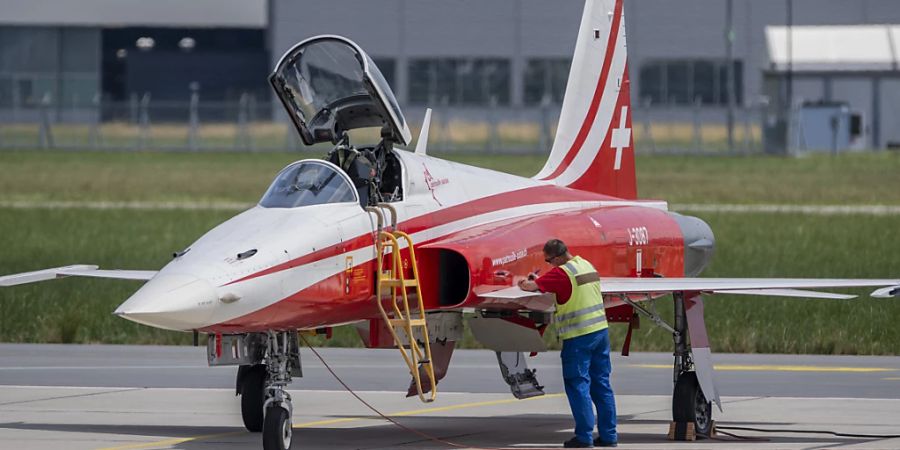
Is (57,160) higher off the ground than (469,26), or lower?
lower

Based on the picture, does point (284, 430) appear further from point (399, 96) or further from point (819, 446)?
point (399, 96)

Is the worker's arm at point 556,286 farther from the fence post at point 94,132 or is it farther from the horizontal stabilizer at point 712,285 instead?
the fence post at point 94,132

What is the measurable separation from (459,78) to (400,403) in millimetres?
66004

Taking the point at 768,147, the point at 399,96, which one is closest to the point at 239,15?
the point at 399,96

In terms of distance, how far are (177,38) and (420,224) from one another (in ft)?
263

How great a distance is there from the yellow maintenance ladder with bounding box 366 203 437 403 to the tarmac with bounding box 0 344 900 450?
36.9 inches

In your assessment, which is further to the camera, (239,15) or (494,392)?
(239,15)

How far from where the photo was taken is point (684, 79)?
83812mm

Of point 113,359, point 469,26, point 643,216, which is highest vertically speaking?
point 469,26

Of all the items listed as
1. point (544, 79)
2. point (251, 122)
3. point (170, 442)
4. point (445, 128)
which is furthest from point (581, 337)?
point (544, 79)

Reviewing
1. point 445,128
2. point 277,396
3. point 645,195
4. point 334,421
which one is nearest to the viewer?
point 277,396

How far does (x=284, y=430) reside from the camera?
45.9 ft

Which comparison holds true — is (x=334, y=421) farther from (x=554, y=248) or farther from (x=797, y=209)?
(x=797, y=209)

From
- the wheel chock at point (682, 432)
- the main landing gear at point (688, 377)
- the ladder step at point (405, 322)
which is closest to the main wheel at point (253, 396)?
the ladder step at point (405, 322)
